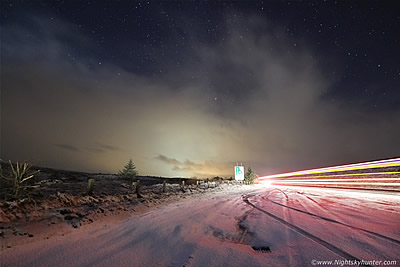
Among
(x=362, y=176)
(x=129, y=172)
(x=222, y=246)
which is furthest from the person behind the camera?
(x=129, y=172)

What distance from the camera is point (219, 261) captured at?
2914mm

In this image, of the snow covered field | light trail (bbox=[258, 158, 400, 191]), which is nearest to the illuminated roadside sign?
light trail (bbox=[258, 158, 400, 191])

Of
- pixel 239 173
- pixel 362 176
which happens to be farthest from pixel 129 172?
pixel 362 176

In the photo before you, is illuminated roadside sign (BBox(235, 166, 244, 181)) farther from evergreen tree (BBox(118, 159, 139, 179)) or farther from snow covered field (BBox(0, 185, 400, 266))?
snow covered field (BBox(0, 185, 400, 266))

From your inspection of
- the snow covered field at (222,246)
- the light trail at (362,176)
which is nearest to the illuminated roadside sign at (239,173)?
the light trail at (362,176)

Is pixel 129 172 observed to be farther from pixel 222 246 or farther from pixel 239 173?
pixel 222 246

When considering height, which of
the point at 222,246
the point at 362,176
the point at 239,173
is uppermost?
the point at 239,173

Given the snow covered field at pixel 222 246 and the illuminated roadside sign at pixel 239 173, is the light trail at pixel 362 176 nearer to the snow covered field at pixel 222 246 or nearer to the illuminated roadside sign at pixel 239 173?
the illuminated roadside sign at pixel 239 173

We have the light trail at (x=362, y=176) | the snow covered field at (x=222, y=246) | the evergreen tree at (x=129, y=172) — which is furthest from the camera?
the evergreen tree at (x=129, y=172)

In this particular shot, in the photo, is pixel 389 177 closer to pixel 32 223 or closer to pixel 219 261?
pixel 219 261

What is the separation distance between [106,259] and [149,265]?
87 cm

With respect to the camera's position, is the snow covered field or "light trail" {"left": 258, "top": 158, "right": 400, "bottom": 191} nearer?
the snow covered field

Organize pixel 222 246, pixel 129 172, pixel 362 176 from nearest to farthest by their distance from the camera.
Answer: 1. pixel 222 246
2. pixel 362 176
3. pixel 129 172

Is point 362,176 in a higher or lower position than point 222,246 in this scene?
higher
